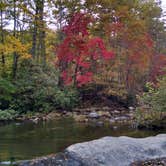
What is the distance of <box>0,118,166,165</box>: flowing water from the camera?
1013 centimetres

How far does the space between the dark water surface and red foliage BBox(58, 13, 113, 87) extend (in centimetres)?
656

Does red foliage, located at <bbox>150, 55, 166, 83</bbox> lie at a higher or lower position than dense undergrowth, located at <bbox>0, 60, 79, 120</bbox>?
higher

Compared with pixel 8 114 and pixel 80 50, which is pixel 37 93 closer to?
pixel 8 114

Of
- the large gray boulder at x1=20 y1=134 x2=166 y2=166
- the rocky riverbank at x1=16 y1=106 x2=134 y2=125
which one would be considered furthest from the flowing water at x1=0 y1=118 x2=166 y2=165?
the large gray boulder at x1=20 y1=134 x2=166 y2=166

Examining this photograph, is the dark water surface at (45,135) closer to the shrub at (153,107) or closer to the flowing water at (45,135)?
the flowing water at (45,135)

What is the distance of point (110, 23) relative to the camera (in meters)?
24.7

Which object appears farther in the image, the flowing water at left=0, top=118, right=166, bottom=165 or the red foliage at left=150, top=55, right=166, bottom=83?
the red foliage at left=150, top=55, right=166, bottom=83

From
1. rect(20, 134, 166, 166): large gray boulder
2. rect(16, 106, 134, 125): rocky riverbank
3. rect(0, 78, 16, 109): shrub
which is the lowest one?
rect(16, 106, 134, 125): rocky riverbank

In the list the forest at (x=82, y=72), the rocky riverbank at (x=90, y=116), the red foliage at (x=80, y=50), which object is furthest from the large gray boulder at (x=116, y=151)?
the red foliage at (x=80, y=50)

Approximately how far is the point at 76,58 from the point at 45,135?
10.8 metres

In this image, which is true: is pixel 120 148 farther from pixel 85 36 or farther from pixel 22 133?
pixel 85 36

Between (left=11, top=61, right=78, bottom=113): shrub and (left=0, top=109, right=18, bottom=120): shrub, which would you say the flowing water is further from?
(left=11, top=61, right=78, bottom=113): shrub

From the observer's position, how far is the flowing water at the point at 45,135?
33.2ft

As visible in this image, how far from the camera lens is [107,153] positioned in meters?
8.38
